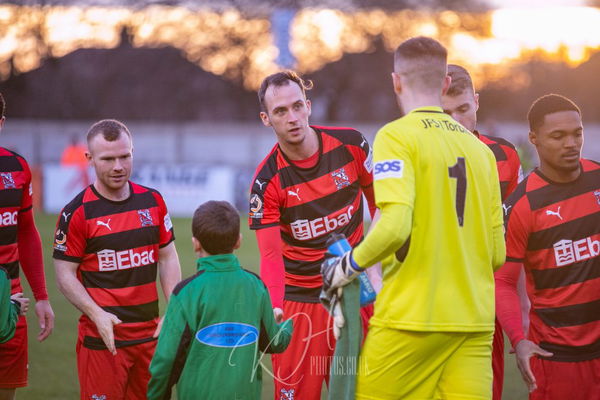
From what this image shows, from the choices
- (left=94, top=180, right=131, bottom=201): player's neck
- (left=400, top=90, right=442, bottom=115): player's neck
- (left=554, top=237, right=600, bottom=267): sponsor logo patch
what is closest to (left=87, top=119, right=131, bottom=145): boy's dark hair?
(left=94, top=180, right=131, bottom=201): player's neck

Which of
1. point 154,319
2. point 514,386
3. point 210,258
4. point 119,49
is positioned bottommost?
point 514,386

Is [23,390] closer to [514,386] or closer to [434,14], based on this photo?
[514,386]

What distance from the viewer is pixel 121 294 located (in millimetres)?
4992

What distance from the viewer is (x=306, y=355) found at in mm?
5141

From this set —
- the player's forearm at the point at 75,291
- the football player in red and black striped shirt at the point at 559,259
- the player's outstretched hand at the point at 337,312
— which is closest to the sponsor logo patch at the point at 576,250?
the football player in red and black striped shirt at the point at 559,259

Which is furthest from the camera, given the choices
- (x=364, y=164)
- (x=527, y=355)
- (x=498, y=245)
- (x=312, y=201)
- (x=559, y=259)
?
(x=364, y=164)

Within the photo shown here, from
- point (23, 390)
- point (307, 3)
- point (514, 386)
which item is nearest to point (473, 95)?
point (514, 386)

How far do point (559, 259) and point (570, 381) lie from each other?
0.68 m

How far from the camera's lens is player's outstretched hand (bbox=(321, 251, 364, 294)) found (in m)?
3.69

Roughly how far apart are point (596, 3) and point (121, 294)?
3778 centimetres

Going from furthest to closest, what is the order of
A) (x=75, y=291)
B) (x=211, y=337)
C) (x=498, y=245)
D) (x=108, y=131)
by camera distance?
(x=108, y=131)
(x=75, y=291)
(x=211, y=337)
(x=498, y=245)

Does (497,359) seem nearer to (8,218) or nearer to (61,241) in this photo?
(61,241)

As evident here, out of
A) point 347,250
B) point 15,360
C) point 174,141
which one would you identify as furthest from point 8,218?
point 174,141

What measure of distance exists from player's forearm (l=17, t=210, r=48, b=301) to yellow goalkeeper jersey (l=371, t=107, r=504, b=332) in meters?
2.72
